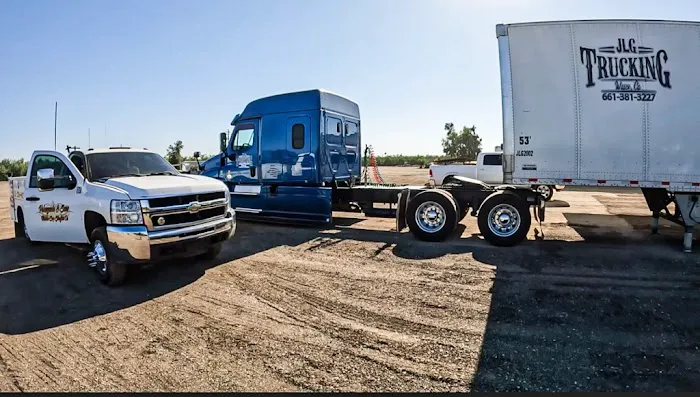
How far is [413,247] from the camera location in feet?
27.6

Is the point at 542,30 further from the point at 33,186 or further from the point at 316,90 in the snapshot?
the point at 33,186

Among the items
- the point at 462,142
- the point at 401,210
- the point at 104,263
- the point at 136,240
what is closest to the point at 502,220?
Answer: the point at 401,210

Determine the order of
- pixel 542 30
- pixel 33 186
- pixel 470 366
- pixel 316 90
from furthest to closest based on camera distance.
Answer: pixel 316 90 < pixel 542 30 < pixel 33 186 < pixel 470 366

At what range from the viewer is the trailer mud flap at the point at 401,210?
9.26 m

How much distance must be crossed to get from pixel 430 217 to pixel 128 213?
231 inches

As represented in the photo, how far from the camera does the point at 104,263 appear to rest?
6.04 metres

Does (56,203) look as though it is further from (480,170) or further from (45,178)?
(480,170)

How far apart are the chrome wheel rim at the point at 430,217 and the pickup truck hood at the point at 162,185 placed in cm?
432

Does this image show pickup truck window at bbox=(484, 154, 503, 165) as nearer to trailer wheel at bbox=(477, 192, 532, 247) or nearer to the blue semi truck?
the blue semi truck

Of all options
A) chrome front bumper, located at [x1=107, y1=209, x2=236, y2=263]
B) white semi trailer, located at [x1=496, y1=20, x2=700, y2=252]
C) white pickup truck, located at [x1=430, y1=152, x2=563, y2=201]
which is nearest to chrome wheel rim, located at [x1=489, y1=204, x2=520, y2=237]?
white semi trailer, located at [x1=496, y1=20, x2=700, y2=252]

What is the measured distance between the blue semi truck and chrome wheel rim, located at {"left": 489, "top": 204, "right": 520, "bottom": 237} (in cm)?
2

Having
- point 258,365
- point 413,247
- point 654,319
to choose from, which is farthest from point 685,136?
point 258,365

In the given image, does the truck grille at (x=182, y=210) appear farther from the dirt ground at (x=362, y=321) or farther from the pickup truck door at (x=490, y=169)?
the pickup truck door at (x=490, y=169)

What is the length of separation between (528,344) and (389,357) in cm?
143
